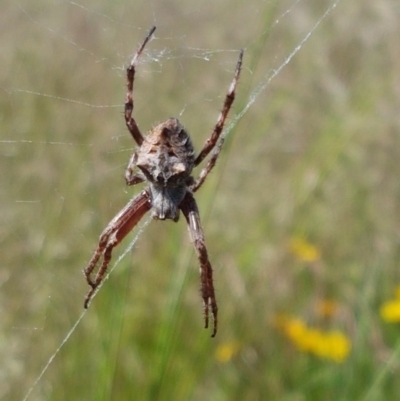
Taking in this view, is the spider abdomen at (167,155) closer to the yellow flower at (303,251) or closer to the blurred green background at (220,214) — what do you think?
the blurred green background at (220,214)

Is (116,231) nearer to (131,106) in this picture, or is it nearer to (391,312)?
(131,106)

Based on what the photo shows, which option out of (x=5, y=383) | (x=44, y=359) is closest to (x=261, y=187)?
(x=44, y=359)

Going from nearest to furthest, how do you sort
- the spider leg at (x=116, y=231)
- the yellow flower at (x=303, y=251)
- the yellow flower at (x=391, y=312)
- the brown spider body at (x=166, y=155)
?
1. the brown spider body at (x=166, y=155)
2. the spider leg at (x=116, y=231)
3. the yellow flower at (x=391, y=312)
4. the yellow flower at (x=303, y=251)

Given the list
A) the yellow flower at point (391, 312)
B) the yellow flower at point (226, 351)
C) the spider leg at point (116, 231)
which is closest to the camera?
the spider leg at point (116, 231)

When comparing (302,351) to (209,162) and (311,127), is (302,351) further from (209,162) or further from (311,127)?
(311,127)

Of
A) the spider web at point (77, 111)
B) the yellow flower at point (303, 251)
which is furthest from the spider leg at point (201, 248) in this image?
the yellow flower at point (303, 251)

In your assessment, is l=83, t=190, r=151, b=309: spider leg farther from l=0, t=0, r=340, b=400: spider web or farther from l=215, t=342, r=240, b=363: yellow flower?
l=215, t=342, r=240, b=363: yellow flower

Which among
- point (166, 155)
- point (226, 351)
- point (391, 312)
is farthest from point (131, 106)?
point (391, 312)
